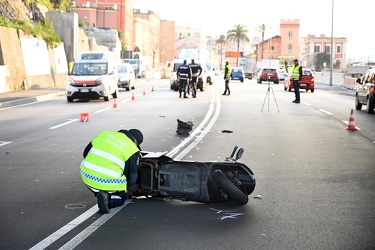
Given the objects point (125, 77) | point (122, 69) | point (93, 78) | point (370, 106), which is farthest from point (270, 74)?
point (370, 106)

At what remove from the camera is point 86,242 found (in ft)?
20.8

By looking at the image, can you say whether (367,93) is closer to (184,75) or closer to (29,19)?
(184,75)

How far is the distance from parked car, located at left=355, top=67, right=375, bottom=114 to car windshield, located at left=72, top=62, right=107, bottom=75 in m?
12.3

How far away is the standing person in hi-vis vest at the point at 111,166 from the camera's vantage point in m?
7.45

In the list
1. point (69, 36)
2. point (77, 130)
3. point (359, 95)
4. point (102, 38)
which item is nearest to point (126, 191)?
point (77, 130)

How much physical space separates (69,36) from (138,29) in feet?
304

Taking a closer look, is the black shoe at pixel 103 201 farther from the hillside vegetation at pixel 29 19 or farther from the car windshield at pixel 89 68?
the hillside vegetation at pixel 29 19

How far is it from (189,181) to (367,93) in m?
20.3

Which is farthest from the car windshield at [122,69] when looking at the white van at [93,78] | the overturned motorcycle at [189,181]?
the overturned motorcycle at [189,181]

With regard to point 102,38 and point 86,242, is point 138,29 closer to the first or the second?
point 102,38

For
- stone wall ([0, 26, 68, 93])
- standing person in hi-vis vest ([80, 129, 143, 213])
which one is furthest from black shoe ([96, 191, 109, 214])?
stone wall ([0, 26, 68, 93])

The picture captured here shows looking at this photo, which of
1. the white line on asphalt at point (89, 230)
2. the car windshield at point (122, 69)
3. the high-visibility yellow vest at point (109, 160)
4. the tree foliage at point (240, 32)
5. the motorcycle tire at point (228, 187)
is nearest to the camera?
the white line on asphalt at point (89, 230)

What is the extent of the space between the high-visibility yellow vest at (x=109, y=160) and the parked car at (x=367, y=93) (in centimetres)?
1998

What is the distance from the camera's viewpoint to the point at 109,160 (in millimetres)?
7430
